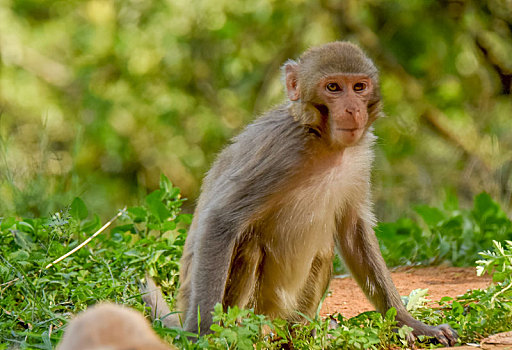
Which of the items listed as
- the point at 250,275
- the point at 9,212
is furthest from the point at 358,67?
the point at 9,212

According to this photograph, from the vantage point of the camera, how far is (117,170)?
462 inches

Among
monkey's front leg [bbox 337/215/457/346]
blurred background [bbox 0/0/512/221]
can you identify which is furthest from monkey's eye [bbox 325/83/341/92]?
blurred background [bbox 0/0/512/221]

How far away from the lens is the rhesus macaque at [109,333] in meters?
2.09

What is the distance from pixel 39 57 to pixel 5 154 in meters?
5.99

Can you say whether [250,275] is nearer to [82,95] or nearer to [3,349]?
[3,349]

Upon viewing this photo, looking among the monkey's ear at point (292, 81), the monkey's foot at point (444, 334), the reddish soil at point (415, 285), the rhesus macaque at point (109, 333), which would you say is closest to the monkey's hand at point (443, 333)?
the monkey's foot at point (444, 334)

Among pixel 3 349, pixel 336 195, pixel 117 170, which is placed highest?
pixel 336 195

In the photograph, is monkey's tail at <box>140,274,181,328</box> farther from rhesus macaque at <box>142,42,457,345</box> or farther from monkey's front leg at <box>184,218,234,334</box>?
monkey's front leg at <box>184,218,234,334</box>

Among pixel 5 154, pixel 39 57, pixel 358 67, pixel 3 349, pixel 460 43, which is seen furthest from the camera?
pixel 39 57

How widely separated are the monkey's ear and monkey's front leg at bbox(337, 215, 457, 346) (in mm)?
875

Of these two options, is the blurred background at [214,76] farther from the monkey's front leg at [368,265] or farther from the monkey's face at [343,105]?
the monkey's face at [343,105]

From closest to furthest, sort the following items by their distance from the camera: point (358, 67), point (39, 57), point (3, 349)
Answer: point (3, 349)
point (358, 67)
point (39, 57)

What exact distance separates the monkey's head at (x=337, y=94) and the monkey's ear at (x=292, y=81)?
11 mm

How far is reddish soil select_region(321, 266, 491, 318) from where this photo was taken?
5137 millimetres
